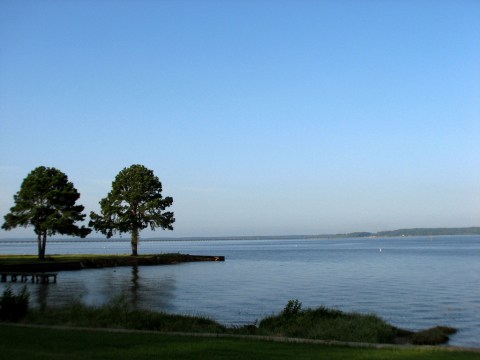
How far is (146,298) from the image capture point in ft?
131

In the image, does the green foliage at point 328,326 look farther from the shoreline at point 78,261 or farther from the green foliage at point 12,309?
the shoreline at point 78,261

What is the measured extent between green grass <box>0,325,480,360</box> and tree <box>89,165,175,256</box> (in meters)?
69.7

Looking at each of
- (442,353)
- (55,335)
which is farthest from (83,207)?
(442,353)

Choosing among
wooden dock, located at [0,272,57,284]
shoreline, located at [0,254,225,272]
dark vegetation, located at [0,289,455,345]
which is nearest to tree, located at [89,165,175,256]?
shoreline, located at [0,254,225,272]

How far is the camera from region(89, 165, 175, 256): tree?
84.9 m

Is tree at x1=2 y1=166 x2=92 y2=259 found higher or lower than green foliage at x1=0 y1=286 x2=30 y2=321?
higher

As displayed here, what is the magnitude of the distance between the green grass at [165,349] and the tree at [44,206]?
190 ft

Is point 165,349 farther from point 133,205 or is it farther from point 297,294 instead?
point 133,205

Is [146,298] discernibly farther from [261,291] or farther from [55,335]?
[55,335]

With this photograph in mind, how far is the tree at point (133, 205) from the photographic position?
84875mm

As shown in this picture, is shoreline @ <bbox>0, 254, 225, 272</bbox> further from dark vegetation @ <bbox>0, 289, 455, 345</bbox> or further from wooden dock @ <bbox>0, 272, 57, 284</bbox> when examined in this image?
dark vegetation @ <bbox>0, 289, 455, 345</bbox>

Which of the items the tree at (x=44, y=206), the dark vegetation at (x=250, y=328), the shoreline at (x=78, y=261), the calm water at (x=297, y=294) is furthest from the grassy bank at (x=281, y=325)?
the tree at (x=44, y=206)

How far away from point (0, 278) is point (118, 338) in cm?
5085

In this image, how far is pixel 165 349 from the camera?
13578 mm
